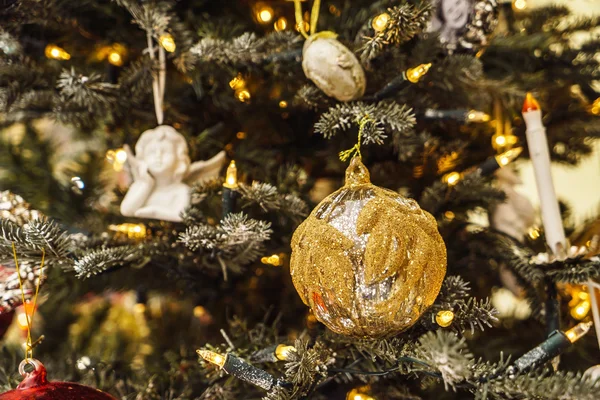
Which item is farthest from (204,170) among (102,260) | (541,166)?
(541,166)

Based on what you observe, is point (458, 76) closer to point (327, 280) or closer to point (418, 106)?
point (418, 106)

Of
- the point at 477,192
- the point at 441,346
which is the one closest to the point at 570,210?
the point at 477,192

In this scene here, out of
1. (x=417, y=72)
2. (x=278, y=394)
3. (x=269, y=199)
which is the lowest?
(x=278, y=394)

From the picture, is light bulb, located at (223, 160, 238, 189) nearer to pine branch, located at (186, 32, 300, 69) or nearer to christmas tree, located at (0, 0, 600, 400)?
christmas tree, located at (0, 0, 600, 400)

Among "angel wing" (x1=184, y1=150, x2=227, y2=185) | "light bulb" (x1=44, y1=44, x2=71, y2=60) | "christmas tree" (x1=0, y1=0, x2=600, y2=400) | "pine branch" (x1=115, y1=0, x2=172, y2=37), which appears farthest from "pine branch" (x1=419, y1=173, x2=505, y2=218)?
"light bulb" (x1=44, y1=44, x2=71, y2=60)

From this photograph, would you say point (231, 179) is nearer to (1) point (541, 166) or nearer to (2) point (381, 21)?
(2) point (381, 21)
